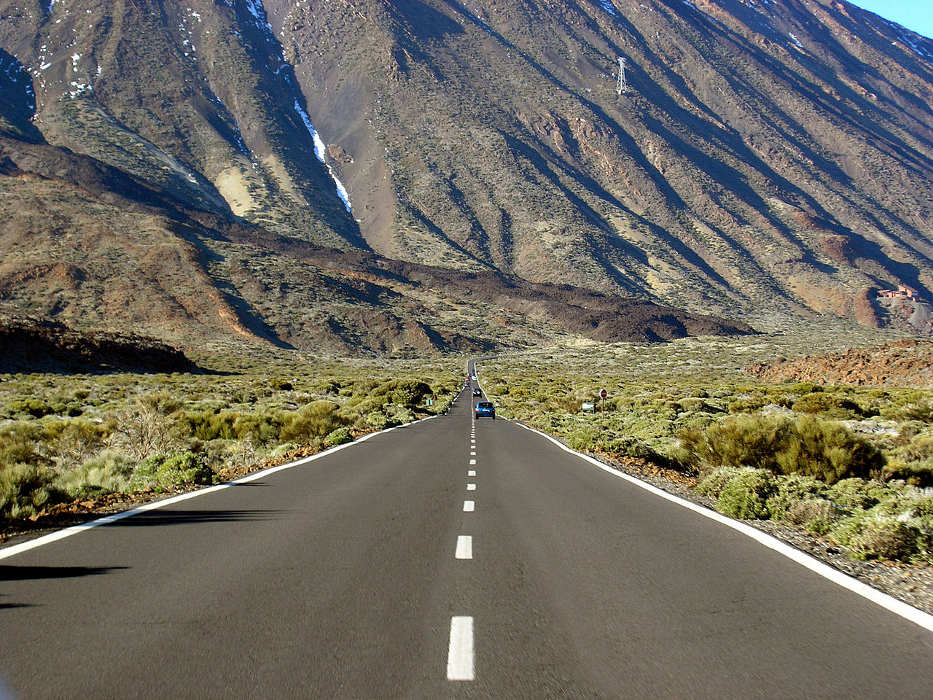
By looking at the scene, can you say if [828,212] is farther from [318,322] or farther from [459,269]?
[318,322]

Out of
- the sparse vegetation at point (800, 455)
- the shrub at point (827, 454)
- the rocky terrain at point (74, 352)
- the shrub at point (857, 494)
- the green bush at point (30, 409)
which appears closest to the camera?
the sparse vegetation at point (800, 455)

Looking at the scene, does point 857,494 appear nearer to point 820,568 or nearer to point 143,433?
point 820,568

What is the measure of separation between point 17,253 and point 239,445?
292ft

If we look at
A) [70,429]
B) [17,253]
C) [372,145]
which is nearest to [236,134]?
[372,145]

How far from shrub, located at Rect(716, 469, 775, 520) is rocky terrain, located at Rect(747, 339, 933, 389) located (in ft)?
131

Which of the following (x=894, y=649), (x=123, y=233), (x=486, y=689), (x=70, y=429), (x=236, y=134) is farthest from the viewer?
(x=236, y=134)

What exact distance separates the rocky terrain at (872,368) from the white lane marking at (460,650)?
46.2 metres

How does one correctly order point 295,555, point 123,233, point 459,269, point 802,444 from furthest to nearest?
1. point 459,269
2. point 123,233
3. point 802,444
4. point 295,555

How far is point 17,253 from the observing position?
8931 centimetres

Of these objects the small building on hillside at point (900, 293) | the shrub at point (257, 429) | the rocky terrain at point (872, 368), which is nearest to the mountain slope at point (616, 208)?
the small building on hillside at point (900, 293)

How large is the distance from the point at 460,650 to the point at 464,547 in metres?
2.88

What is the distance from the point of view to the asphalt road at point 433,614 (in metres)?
3.63

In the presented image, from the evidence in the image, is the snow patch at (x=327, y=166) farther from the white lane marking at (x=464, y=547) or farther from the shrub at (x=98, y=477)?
the white lane marking at (x=464, y=547)

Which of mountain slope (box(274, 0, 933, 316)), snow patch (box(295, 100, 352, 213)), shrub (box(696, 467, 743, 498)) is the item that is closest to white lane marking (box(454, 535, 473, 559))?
shrub (box(696, 467, 743, 498))
